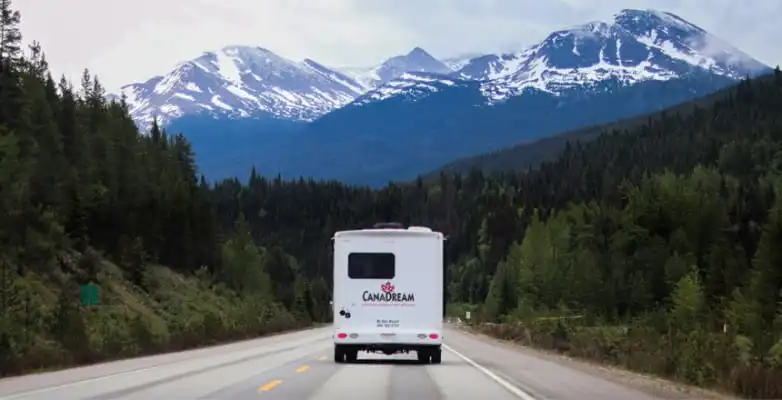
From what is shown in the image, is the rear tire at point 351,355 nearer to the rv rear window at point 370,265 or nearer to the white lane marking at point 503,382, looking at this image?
the rv rear window at point 370,265

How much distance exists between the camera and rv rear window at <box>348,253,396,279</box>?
28844 mm

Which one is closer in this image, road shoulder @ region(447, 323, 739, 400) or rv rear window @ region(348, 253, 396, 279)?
road shoulder @ region(447, 323, 739, 400)

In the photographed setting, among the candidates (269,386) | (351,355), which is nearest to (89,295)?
(351,355)

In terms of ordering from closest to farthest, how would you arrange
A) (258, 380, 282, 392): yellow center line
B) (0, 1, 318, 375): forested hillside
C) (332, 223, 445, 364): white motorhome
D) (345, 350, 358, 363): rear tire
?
(258, 380, 282, 392): yellow center line < (332, 223, 445, 364): white motorhome < (345, 350, 358, 363): rear tire < (0, 1, 318, 375): forested hillside

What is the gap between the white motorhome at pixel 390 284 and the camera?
2883 centimetres

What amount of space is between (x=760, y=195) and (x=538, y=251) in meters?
37.9

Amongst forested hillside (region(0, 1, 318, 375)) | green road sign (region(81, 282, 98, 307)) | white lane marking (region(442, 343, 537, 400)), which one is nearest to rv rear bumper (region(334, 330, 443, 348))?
white lane marking (region(442, 343, 537, 400))

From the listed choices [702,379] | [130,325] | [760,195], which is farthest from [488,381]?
[760,195]

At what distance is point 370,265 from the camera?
2886cm

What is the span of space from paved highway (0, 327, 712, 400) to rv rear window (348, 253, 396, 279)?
94.2 inches

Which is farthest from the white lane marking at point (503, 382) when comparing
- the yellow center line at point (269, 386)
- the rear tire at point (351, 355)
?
the yellow center line at point (269, 386)

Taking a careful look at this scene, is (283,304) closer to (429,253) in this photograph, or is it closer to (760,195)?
(760,195)

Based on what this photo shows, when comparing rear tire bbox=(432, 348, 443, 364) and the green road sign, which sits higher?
the green road sign

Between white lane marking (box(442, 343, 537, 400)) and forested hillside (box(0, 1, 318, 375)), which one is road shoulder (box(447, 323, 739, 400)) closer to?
white lane marking (box(442, 343, 537, 400))
